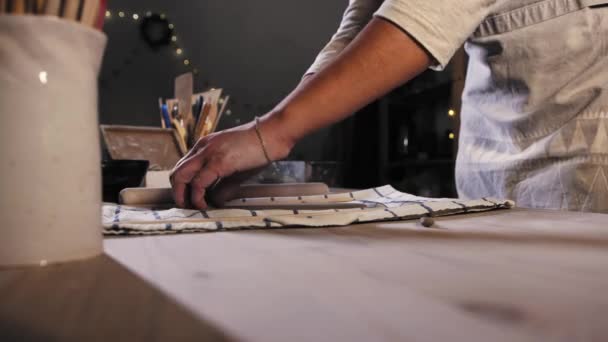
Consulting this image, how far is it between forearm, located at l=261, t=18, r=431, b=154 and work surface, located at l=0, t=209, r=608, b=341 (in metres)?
0.27

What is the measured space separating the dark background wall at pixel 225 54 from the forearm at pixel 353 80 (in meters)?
1.72

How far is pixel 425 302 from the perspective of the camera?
24 cm

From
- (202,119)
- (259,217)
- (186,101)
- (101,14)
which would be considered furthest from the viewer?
(186,101)

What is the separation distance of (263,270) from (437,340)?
140 mm

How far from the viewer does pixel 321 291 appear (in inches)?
10.3

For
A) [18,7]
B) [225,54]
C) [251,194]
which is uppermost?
[225,54]

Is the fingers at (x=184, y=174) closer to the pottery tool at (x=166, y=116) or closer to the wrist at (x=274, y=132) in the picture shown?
the wrist at (x=274, y=132)

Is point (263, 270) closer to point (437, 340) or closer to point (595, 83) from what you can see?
point (437, 340)

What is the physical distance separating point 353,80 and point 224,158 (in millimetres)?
191

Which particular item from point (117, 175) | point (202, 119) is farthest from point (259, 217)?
point (202, 119)

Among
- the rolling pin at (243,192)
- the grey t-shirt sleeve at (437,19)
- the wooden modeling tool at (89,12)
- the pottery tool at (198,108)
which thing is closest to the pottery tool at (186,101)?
the pottery tool at (198,108)

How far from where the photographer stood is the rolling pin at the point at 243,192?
0.78 m

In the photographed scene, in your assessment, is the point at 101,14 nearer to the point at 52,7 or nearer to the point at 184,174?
the point at 52,7

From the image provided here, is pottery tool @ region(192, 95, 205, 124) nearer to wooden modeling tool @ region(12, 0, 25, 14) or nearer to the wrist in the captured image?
the wrist
